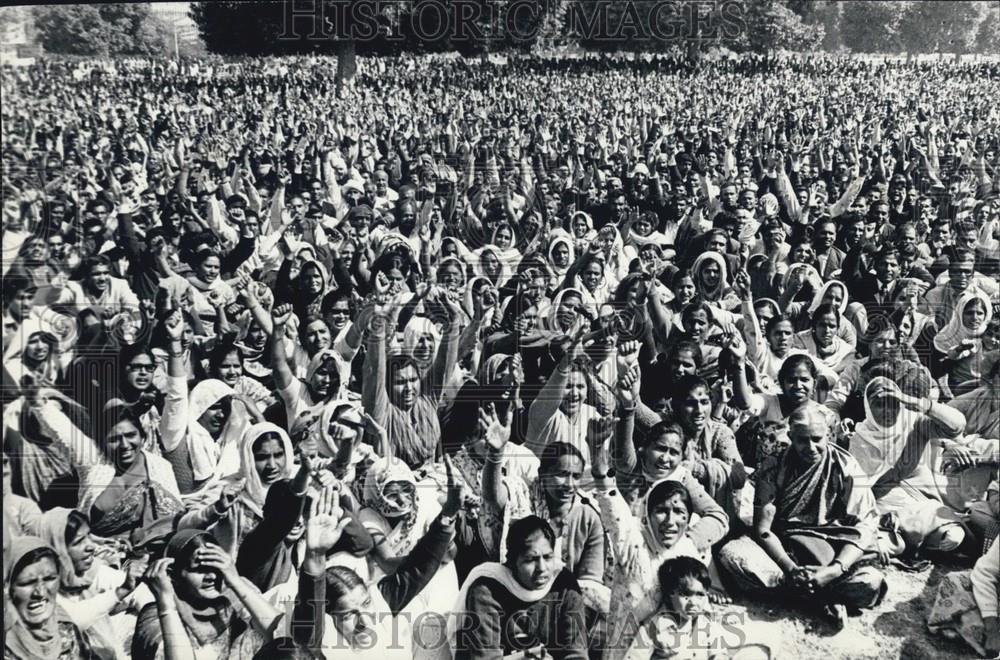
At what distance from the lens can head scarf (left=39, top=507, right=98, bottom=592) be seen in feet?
15.1

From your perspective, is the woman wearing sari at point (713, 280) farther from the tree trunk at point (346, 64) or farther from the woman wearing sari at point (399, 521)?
the tree trunk at point (346, 64)

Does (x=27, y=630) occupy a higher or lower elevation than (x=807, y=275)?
lower

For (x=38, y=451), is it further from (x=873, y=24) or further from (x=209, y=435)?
(x=873, y=24)

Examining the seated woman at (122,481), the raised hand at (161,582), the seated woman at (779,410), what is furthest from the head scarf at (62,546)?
the seated woman at (779,410)

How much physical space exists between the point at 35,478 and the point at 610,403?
11.1 ft

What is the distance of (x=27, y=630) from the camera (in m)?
4.62

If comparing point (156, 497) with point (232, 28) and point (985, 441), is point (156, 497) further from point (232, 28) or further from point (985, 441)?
point (985, 441)

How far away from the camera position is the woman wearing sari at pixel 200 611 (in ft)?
14.9

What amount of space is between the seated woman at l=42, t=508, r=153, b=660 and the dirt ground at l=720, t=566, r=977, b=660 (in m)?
3.42

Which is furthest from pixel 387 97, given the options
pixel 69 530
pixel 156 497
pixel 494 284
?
pixel 69 530

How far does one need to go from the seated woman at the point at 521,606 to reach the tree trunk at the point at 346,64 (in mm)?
2945

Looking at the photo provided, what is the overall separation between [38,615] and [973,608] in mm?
5427

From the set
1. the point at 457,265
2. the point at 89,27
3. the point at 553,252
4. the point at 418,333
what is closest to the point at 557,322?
the point at 553,252

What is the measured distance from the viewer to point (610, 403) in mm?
4691
